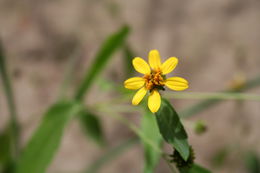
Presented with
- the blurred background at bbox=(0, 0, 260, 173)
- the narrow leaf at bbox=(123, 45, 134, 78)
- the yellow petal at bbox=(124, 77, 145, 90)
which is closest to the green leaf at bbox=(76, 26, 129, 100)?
the narrow leaf at bbox=(123, 45, 134, 78)

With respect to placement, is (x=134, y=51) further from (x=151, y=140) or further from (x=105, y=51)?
(x=151, y=140)

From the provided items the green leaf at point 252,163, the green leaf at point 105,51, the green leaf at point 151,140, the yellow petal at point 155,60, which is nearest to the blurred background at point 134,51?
the green leaf at point 252,163

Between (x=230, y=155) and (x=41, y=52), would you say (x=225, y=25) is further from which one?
(x=41, y=52)

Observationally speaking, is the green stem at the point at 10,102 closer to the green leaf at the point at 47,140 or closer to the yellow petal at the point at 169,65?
the green leaf at the point at 47,140

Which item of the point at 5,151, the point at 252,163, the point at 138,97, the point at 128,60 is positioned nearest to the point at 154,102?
the point at 138,97

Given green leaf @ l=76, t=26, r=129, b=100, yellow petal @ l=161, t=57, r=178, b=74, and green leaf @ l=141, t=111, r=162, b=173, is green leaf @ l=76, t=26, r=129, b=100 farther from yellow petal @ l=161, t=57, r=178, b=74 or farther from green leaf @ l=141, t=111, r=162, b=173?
yellow petal @ l=161, t=57, r=178, b=74
